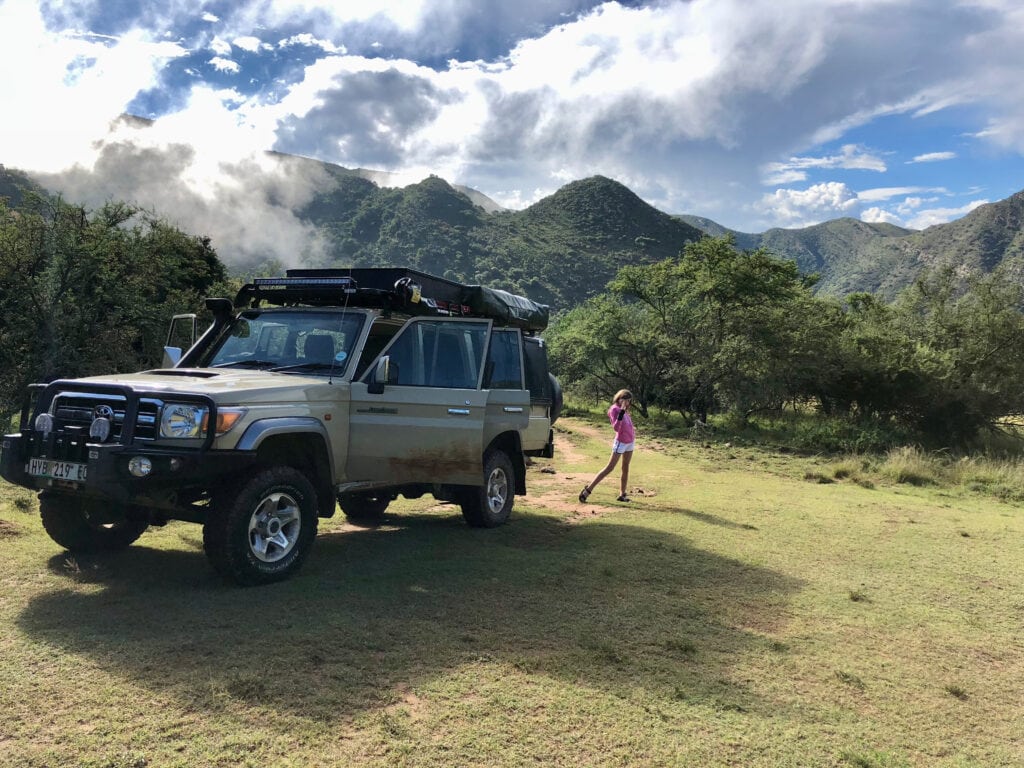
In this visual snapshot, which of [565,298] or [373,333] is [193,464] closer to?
[373,333]

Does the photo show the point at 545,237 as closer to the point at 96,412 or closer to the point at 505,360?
the point at 505,360

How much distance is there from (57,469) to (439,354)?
3.25m


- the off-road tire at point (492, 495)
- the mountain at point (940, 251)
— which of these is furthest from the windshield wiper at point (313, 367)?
the mountain at point (940, 251)

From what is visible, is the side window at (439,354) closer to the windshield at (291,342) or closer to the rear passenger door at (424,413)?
the rear passenger door at (424,413)

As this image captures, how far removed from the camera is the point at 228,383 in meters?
5.09

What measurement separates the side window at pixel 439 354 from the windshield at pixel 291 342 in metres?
0.46

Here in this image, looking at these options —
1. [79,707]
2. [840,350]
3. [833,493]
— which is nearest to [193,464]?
[79,707]

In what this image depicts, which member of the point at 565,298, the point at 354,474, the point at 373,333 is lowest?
the point at 354,474

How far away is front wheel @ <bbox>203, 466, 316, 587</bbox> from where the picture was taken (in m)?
4.73

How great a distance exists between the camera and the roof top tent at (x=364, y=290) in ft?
20.7

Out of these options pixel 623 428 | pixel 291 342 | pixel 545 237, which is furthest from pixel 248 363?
pixel 545 237

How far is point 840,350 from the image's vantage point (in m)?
21.8

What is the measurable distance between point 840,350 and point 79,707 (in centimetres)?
2246

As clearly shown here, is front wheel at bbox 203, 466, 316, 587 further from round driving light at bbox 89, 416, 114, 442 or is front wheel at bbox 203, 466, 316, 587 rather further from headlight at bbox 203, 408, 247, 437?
round driving light at bbox 89, 416, 114, 442
